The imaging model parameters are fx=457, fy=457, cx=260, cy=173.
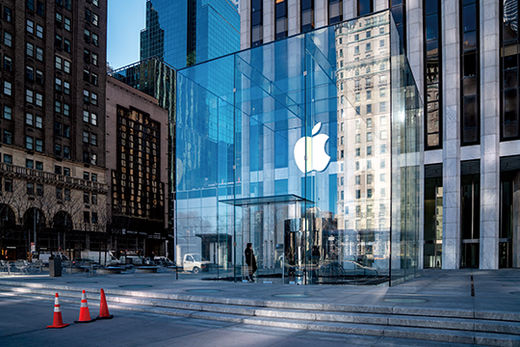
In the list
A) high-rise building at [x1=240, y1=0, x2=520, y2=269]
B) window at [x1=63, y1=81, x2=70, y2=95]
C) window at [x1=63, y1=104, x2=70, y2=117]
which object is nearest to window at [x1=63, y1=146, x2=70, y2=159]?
window at [x1=63, y1=104, x2=70, y2=117]

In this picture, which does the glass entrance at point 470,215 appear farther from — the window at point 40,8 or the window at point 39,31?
the window at point 40,8

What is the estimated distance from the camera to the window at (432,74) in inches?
1480

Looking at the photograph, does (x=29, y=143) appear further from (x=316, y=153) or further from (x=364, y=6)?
(x=316, y=153)

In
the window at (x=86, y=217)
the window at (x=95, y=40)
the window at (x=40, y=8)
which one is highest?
the window at (x=40, y=8)

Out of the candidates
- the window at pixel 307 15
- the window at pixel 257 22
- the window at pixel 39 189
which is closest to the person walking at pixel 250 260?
the window at pixel 307 15

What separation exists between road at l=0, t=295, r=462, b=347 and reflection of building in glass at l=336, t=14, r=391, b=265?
33.8ft

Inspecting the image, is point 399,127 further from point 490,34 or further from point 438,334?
point 490,34

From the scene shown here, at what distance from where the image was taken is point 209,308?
12750mm

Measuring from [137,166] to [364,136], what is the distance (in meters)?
90.5

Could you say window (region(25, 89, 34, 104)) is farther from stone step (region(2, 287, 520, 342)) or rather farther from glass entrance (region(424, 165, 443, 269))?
stone step (region(2, 287, 520, 342))

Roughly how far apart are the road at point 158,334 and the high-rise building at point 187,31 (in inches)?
6667

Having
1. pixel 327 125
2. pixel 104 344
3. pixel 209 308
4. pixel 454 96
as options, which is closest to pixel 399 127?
pixel 327 125

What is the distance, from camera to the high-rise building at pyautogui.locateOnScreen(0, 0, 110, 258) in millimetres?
61781

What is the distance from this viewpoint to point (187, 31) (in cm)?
18212
